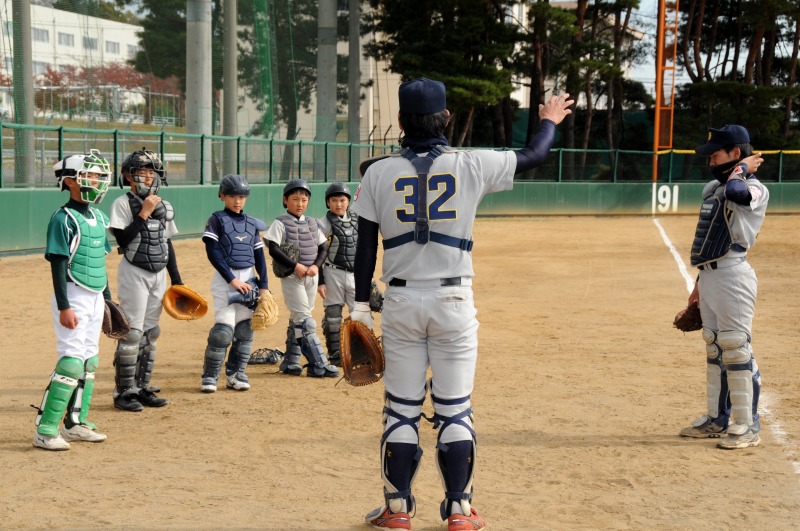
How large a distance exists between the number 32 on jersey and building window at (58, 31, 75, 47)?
60.7ft

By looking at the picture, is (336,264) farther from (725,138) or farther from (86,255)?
(725,138)

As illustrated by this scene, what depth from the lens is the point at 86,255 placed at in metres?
6.36

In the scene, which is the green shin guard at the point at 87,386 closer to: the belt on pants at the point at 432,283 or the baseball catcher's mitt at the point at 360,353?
the baseball catcher's mitt at the point at 360,353

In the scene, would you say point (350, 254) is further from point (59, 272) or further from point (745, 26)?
point (745, 26)

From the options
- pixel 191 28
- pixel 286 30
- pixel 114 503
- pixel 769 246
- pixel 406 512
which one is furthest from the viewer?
pixel 286 30

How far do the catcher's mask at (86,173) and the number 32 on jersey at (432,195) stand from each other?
260 cm

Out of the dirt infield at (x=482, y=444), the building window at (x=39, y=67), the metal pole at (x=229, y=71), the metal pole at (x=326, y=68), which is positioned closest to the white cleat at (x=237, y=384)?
the dirt infield at (x=482, y=444)

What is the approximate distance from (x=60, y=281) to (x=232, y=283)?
1.92m

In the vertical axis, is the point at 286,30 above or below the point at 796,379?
above

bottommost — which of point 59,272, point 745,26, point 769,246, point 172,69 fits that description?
point 769,246

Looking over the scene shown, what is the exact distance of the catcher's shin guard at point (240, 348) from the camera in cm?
810

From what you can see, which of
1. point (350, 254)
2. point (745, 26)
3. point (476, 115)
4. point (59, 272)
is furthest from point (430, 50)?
point (59, 272)

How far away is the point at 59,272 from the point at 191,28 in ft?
63.9

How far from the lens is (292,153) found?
26734mm
